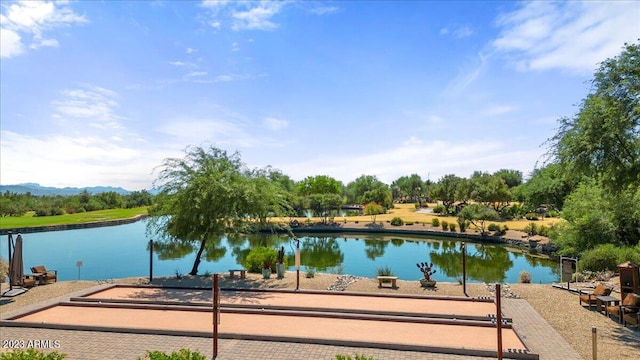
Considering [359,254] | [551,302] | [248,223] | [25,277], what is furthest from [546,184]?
[25,277]

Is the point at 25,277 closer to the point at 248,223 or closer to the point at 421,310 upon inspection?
the point at 248,223

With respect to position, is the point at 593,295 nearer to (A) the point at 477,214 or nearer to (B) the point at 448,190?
(A) the point at 477,214

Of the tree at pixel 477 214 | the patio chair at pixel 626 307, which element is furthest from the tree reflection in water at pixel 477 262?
the patio chair at pixel 626 307

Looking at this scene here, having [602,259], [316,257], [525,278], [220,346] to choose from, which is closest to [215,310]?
[220,346]

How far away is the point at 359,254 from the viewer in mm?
32906

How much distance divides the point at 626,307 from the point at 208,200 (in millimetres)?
14879

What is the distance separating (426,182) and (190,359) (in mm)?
94639

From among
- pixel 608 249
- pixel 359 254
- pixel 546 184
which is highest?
pixel 546 184

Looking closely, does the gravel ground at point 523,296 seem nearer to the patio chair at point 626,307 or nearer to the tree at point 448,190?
the patio chair at point 626,307

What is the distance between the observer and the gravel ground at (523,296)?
9047 mm

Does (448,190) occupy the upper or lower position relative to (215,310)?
upper

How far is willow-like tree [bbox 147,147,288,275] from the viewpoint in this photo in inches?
644

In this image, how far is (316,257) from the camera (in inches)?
1273

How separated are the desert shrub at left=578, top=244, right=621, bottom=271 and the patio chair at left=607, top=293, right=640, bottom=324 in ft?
27.4
